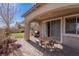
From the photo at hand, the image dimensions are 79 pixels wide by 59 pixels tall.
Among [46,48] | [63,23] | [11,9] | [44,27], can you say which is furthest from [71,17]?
[44,27]

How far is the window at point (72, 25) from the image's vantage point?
11.7m

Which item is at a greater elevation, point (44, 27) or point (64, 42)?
point (44, 27)

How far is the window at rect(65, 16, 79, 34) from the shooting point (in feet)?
38.5

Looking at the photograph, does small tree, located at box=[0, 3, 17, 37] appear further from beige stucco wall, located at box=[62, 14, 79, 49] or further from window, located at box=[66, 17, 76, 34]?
window, located at box=[66, 17, 76, 34]

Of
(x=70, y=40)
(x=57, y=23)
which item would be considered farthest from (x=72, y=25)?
(x=57, y=23)

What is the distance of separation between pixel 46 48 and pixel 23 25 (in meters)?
9.17

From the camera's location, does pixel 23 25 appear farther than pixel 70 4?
Yes

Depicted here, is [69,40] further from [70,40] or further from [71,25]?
[71,25]

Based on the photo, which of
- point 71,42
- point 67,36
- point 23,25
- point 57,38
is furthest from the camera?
point 23,25

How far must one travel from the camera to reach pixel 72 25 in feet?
40.5

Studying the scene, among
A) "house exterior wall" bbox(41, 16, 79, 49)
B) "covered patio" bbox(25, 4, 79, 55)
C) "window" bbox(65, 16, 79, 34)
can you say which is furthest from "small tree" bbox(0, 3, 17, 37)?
"window" bbox(65, 16, 79, 34)

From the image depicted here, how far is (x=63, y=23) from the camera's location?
13.7 meters

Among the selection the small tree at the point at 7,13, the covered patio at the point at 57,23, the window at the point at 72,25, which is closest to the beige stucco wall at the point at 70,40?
the covered patio at the point at 57,23

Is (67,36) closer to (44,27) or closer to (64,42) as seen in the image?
(64,42)
